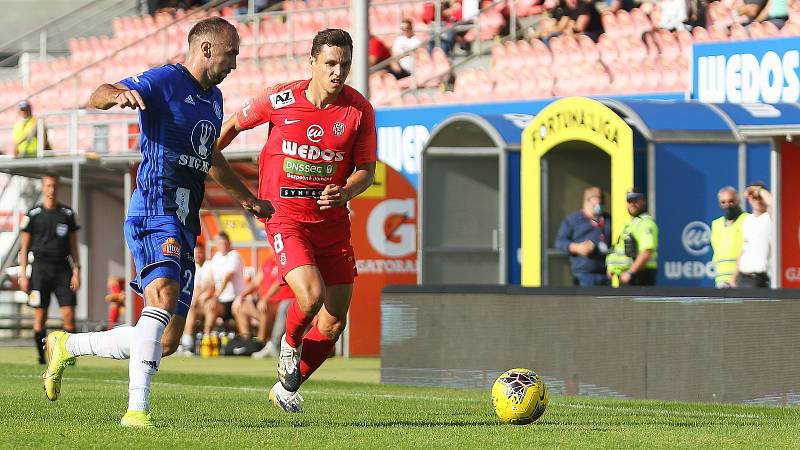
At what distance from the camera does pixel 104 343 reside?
351 inches

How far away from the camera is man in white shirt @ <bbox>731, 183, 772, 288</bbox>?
1633 centimetres

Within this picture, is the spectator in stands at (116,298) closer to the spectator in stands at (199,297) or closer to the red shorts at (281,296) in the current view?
the spectator in stands at (199,297)

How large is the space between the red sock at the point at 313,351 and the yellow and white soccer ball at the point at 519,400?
4.31 ft

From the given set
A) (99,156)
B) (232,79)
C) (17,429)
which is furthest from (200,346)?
(17,429)

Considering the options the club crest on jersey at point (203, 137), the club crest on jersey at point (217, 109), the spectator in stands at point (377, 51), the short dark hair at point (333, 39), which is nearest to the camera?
the club crest on jersey at point (203, 137)

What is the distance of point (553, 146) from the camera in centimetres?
1875

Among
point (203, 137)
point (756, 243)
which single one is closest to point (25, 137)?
point (756, 243)

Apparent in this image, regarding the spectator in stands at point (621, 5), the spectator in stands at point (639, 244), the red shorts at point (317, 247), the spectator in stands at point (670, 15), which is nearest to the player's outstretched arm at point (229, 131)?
the red shorts at point (317, 247)

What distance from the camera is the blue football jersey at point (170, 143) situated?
8.88 metres

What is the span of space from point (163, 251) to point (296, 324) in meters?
1.63

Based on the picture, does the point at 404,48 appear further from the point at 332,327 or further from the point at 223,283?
the point at 332,327

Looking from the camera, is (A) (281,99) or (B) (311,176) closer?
(B) (311,176)

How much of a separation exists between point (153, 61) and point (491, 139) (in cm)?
1222

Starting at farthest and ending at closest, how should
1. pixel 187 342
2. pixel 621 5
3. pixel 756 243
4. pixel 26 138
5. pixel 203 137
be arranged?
1. pixel 26 138
2. pixel 621 5
3. pixel 187 342
4. pixel 756 243
5. pixel 203 137
